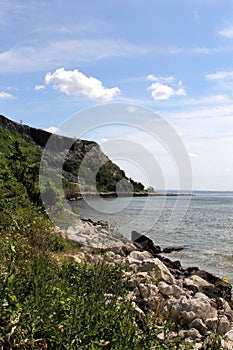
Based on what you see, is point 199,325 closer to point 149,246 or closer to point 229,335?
point 229,335

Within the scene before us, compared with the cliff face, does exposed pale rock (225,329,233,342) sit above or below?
below

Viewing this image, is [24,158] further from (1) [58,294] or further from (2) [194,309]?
(1) [58,294]

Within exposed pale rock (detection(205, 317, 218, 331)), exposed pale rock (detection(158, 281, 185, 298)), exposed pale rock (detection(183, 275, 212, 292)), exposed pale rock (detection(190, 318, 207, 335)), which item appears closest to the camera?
exposed pale rock (detection(190, 318, 207, 335))

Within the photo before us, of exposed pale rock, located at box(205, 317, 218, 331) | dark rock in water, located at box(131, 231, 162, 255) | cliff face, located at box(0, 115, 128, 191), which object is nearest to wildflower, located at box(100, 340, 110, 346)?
exposed pale rock, located at box(205, 317, 218, 331)

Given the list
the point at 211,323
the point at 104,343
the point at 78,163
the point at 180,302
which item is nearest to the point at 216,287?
the point at 211,323

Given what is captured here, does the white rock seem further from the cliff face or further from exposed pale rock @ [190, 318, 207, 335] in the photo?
the cliff face

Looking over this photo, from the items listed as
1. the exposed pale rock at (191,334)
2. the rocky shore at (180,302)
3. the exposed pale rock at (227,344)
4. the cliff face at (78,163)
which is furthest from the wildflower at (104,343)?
the cliff face at (78,163)

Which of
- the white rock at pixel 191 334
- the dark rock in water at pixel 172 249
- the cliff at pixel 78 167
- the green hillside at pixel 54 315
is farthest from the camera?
the cliff at pixel 78 167

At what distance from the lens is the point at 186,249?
18422mm

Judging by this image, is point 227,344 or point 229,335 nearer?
point 227,344

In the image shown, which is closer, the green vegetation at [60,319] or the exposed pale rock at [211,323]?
the green vegetation at [60,319]

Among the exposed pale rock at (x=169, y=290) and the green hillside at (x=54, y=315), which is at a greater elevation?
the green hillside at (x=54, y=315)

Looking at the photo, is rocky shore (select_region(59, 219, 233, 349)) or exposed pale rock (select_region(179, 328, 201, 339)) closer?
rocky shore (select_region(59, 219, 233, 349))

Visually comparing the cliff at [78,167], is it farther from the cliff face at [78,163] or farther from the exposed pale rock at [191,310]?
the exposed pale rock at [191,310]
